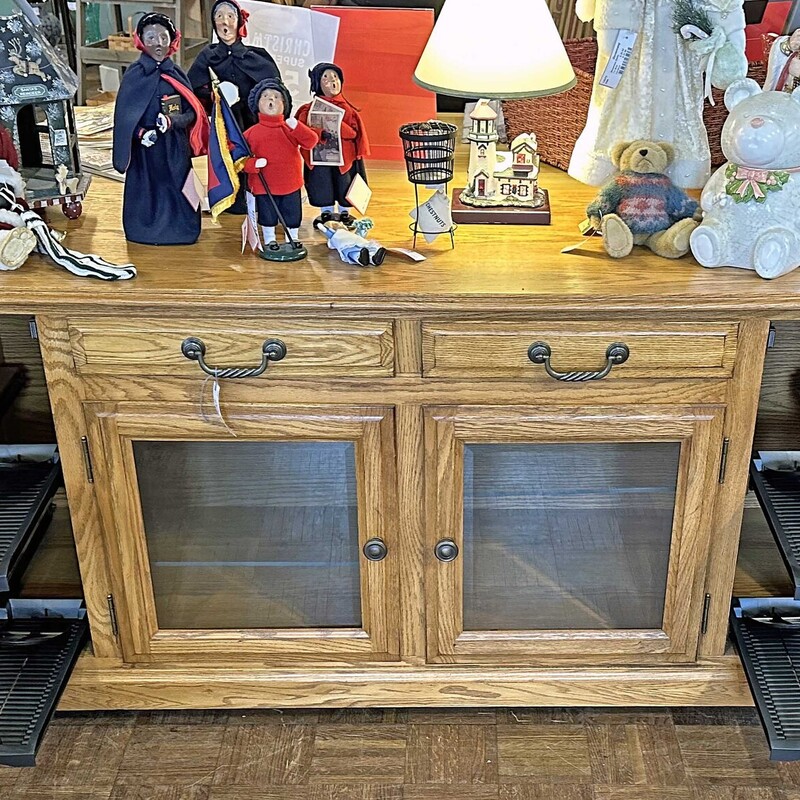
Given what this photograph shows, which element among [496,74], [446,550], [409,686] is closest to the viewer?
[496,74]

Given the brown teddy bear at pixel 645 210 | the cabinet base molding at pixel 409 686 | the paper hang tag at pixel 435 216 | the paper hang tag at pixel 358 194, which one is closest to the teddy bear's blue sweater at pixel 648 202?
the brown teddy bear at pixel 645 210

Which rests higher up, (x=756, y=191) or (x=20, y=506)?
(x=756, y=191)

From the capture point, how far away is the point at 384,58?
1707 mm

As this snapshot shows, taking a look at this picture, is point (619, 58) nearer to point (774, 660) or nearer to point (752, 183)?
point (752, 183)

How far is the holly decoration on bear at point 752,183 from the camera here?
1.36 m

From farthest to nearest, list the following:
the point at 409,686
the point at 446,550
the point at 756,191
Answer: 1. the point at 409,686
2. the point at 446,550
3. the point at 756,191

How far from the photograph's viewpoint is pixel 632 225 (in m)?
1.44

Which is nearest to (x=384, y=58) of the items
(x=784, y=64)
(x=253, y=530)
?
(x=784, y=64)

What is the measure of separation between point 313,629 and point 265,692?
0.14 meters

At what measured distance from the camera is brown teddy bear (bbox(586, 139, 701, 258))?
4.66 feet

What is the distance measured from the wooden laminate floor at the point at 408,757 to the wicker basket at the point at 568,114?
94 cm

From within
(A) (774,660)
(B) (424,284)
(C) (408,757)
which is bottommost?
(C) (408,757)

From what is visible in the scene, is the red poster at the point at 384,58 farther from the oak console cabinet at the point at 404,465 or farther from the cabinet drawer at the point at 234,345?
the cabinet drawer at the point at 234,345

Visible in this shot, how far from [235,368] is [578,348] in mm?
469
